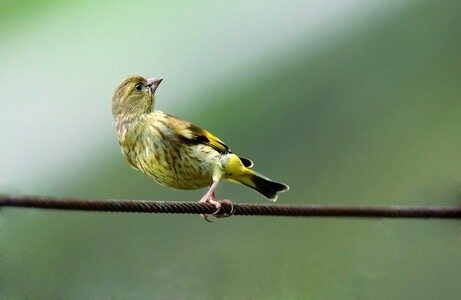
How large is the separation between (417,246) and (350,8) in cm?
579

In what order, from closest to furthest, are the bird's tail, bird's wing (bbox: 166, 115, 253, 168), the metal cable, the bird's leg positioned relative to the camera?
the metal cable → the bird's leg → bird's wing (bbox: 166, 115, 253, 168) → the bird's tail

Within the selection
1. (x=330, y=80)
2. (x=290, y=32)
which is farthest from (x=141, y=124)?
(x=290, y=32)

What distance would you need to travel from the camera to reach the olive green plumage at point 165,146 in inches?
75.3

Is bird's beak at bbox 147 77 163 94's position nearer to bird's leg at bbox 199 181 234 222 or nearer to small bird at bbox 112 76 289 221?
small bird at bbox 112 76 289 221

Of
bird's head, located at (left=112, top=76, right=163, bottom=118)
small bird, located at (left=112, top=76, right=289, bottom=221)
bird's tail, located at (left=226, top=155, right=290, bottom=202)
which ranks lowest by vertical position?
bird's tail, located at (left=226, top=155, right=290, bottom=202)

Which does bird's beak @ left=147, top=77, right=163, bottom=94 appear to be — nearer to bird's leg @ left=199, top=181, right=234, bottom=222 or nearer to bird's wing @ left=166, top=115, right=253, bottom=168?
bird's wing @ left=166, top=115, right=253, bottom=168

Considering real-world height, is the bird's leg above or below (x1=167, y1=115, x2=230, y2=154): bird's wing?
below

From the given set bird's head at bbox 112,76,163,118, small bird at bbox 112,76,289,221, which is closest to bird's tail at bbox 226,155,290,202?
small bird at bbox 112,76,289,221

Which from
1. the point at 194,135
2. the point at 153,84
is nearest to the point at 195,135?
the point at 194,135

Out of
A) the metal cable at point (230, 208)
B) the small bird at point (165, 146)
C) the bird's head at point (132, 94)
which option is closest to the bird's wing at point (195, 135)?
the small bird at point (165, 146)

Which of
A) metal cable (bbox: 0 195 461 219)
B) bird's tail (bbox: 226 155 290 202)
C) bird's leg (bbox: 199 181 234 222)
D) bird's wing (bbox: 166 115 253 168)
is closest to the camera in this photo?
metal cable (bbox: 0 195 461 219)

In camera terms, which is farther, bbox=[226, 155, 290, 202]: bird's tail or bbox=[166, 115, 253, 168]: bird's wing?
bbox=[226, 155, 290, 202]: bird's tail

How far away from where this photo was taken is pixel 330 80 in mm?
6922

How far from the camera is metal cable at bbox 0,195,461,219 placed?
1296mm
